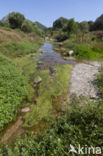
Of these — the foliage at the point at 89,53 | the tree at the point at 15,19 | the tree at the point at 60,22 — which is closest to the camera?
the foliage at the point at 89,53

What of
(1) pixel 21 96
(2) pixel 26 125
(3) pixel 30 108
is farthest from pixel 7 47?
(2) pixel 26 125

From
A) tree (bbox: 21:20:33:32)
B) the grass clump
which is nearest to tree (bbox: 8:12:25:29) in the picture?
tree (bbox: 21:20:33:32)

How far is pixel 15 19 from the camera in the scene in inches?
1325

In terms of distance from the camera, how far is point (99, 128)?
80.2 inches

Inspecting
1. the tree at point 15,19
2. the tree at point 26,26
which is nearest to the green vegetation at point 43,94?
the tree at point 26,26

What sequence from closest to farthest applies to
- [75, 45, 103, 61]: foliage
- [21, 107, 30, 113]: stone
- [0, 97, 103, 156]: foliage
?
[0, 97, 103, 156]: foliage → [21, 107, 30, 113]: stone → [75, 45, 103, 61]: foliage

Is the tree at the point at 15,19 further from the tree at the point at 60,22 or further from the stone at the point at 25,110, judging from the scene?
the tree at the point at 60,22

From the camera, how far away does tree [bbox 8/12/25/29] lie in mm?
33347

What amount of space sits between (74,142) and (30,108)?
8.71 feet

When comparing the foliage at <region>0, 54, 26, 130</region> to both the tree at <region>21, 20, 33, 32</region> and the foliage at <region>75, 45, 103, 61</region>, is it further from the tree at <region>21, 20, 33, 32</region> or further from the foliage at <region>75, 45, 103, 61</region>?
the tree at <region>21, 20, 33, 32</region>

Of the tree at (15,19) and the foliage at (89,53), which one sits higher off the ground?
the tree at (15,19)

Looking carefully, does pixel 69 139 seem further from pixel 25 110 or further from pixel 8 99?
pixel 8 99

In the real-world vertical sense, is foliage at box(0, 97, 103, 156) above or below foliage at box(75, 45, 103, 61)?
below

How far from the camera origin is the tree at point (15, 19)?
109 feet
